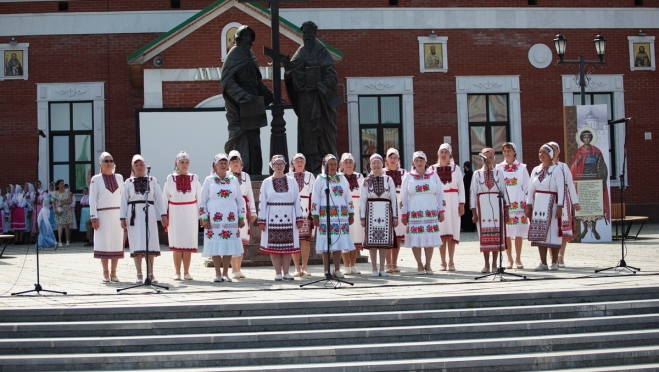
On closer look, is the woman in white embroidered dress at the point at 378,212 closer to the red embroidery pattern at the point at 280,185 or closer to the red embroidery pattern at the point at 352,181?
the red embroidery pattern at the point at 352,181

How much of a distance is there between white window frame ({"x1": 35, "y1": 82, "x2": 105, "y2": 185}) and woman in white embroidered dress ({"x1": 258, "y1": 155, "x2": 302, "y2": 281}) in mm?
15602

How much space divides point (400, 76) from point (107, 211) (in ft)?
→ 52.5

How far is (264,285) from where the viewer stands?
12352 mm

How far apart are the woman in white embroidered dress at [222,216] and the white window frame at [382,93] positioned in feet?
49.2

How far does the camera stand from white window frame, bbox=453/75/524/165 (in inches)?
1123

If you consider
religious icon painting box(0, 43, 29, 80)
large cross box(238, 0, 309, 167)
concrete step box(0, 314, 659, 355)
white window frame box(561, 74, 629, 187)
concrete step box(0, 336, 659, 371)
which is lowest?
concrete step box(0, 336, 659, 371)

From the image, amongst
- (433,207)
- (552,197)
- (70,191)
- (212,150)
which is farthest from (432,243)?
(70,191)

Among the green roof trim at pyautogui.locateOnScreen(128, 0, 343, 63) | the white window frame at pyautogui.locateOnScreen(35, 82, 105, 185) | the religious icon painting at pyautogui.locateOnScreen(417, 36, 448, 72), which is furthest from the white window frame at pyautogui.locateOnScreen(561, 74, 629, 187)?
the white window frame at pyautogui.locateOnScreen(35, 82, 105, 185)

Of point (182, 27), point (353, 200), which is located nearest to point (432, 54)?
point (182, 27)

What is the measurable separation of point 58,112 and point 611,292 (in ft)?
67.6

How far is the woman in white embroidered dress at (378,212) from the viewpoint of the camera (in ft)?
43.9

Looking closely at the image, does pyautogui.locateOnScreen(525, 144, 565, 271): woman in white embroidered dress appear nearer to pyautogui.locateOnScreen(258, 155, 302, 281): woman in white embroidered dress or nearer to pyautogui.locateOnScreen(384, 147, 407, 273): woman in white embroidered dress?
pyautogui.locateOnScreen(384, 147, 407, 273): woman in white embroidered dress

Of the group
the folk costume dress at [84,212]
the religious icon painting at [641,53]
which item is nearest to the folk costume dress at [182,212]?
the folk costume dress at [84,212]

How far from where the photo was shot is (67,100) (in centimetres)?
2795
